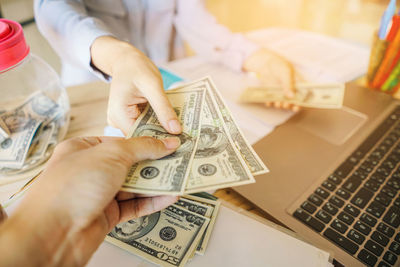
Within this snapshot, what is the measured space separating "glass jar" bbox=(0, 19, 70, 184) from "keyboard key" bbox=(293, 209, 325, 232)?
53 cm

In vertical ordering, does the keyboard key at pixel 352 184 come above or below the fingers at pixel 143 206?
below

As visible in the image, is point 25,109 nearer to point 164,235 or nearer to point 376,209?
point 164,235

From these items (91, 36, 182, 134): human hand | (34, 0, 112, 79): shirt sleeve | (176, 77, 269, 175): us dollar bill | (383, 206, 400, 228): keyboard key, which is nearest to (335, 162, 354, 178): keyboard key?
(383, 206, 400, 228): keyboard key

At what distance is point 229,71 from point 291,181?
0.57 meters

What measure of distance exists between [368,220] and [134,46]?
2.58ft

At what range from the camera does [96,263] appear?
440 mm

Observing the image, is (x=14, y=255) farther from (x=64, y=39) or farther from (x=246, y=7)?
(x=246, y=7)

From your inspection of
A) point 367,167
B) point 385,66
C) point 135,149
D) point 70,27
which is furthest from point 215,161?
point 385,66

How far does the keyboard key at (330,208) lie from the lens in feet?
1.67

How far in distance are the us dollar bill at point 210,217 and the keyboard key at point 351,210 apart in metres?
0.23

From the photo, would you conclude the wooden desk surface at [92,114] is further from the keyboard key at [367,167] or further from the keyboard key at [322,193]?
the keyboard key at [367,167]

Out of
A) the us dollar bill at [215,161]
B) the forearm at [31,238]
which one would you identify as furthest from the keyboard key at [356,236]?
the forearm at [31,238]

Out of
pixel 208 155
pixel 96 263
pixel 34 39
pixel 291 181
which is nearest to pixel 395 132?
pixel 291 181

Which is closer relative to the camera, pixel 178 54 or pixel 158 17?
pixel 158 17
